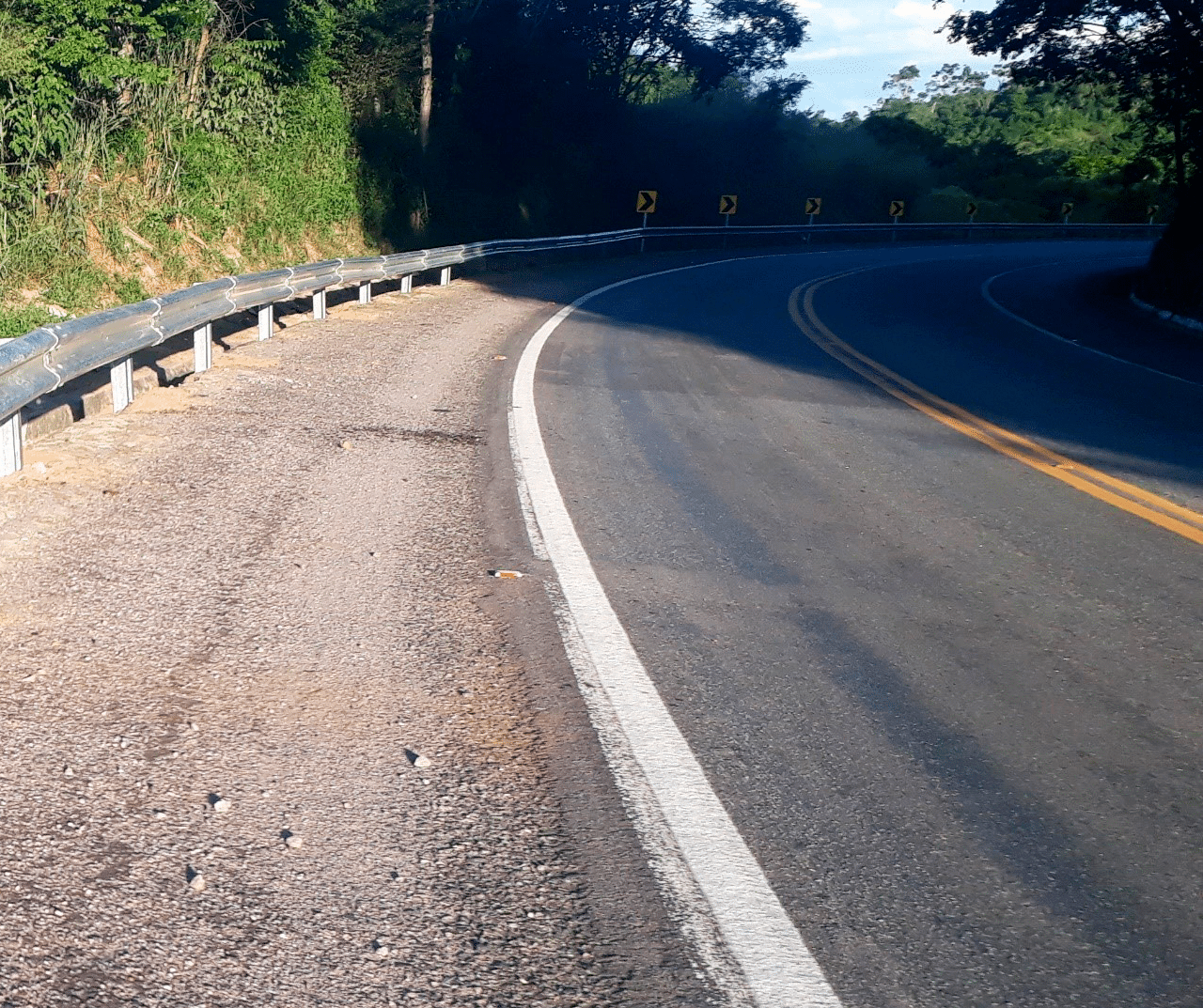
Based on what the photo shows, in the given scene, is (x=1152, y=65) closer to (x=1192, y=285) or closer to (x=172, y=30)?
(x=1192, y=285)

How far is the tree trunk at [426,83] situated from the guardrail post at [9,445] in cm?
2630

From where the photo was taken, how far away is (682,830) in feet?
11.8

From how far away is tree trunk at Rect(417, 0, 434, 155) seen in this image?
3142cm

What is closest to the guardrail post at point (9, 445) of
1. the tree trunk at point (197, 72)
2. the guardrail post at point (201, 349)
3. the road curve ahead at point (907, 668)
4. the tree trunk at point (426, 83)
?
the road curve ahead at point (907, 668)

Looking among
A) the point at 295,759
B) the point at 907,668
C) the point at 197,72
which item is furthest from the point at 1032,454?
Result: the point at 197,72

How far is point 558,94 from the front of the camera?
1569 inches

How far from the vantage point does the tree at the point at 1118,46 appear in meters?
28.1

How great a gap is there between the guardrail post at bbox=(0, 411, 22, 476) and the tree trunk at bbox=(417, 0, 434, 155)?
2630 centimetres

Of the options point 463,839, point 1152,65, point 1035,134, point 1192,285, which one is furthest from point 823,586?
point 1035,134

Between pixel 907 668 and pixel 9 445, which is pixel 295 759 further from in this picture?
pixel 9 445

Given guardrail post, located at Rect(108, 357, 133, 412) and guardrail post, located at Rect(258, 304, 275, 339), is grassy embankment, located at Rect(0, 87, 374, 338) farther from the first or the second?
guardrail post, located at Rect(108, 357, 133, 412)

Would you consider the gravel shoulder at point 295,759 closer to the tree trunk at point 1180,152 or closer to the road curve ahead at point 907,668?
the road curve ahead at point 907,668

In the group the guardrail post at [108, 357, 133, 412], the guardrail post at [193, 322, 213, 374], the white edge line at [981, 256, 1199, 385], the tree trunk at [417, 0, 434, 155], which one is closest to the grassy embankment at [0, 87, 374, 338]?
the guardrail post at [193, 322, 213, 374]

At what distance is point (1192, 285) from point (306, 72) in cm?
1776
